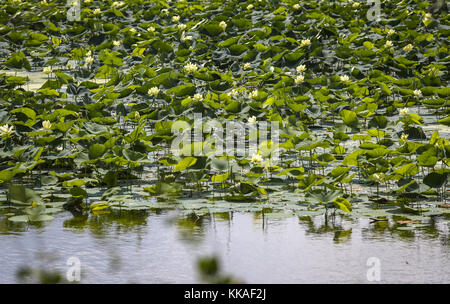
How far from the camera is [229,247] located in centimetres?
329

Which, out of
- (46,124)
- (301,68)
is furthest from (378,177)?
(301,68)

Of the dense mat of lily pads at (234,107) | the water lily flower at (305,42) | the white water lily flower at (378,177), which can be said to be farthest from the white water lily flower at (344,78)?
the white water lily flower at (378,177)

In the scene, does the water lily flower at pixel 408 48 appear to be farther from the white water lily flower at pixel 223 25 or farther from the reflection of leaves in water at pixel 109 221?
the reflection of leaves in water at pixel 109 221

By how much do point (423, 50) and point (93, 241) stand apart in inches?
196

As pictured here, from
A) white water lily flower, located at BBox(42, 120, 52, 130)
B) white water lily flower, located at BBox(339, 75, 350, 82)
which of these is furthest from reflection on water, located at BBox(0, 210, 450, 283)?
white water lily flower, located at BBox(339, 75, 350, 82)

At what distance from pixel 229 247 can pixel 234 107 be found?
7.23 feet

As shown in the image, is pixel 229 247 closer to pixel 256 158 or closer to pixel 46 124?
pixel 256 158

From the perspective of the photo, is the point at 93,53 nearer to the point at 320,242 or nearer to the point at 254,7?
the point at 254,7

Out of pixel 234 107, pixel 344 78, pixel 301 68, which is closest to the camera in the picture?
pixel 234 107

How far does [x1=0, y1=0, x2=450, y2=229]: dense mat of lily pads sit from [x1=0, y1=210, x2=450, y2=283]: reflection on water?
0.10 m

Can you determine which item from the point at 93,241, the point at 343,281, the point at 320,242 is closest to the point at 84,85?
the point at 93,241

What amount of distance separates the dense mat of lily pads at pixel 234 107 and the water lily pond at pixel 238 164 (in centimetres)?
2

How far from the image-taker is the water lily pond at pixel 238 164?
10.4 ft

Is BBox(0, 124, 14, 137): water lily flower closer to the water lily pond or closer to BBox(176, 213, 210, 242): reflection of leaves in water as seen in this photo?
the water lily pond
